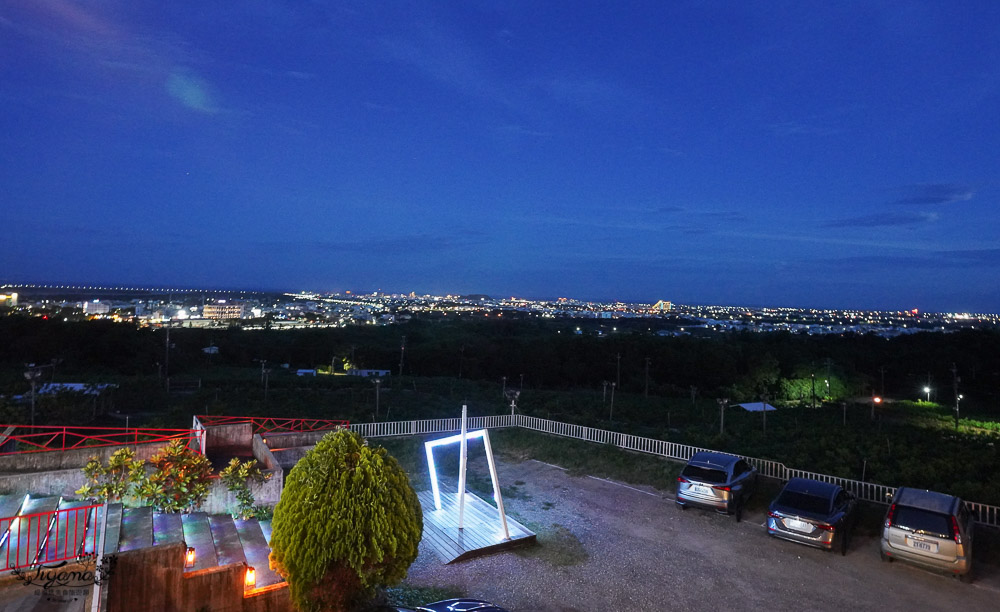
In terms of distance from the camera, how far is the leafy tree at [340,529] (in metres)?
5.70

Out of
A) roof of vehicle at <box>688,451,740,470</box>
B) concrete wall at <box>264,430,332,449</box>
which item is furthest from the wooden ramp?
roof of vehicle at <box>688,451,740,470</box>

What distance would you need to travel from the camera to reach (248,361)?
4925cm

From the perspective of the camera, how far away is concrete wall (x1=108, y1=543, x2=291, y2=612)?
227 inches

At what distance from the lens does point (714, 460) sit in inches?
437

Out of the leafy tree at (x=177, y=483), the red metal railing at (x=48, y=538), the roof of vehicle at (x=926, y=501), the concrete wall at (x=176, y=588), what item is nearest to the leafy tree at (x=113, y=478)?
the leafy tree at (x=177, y=483)

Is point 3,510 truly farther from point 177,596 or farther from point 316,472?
point 316,472

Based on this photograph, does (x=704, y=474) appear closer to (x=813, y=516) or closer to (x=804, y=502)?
(x=804, y=502)

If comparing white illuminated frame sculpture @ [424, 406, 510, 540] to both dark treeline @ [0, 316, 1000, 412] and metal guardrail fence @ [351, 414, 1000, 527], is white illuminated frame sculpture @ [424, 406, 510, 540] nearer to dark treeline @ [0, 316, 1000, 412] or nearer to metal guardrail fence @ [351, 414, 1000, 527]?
metal guardrail fence @ [351, 414, 1000, 527]

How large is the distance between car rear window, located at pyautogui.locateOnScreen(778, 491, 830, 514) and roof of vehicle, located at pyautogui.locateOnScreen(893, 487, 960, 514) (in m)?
1.02

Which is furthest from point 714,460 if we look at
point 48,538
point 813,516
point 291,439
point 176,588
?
point 48,538

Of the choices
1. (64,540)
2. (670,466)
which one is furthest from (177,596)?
(670,466)

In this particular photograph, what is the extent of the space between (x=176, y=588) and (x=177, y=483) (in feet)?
6.95

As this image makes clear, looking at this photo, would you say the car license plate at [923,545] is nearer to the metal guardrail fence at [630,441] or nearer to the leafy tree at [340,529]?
the metal guardrail fence at [630,441]

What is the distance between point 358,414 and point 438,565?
13.5 meters
